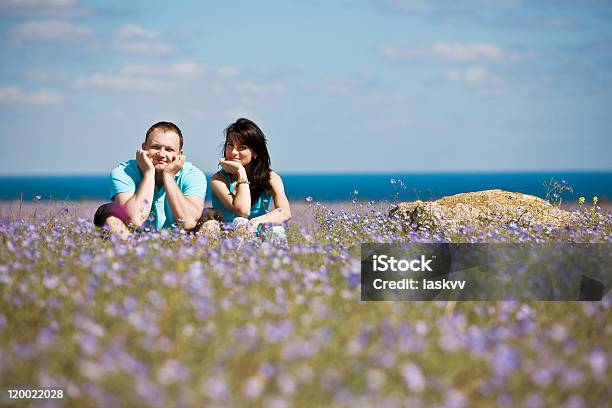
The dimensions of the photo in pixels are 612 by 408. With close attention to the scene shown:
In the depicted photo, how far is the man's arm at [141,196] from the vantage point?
21.1 ft

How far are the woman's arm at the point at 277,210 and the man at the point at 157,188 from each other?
572mm

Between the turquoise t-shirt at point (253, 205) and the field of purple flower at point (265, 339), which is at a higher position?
the turquoise t-shirt at point (253, 205)

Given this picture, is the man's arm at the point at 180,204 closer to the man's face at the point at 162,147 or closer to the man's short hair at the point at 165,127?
the man's face at the point at 162,147

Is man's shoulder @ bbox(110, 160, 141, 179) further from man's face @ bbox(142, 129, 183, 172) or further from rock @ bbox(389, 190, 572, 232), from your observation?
rock @ bbox(389, 190, 572, 232)

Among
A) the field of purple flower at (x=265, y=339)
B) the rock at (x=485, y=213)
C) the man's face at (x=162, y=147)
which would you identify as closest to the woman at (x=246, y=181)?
the man's face at (x=162, y=147)

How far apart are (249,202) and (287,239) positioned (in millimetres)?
614

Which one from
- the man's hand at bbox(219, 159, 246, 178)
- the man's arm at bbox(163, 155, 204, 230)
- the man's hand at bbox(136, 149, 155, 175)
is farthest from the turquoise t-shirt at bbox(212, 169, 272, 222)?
the man's hand at bbox(136, 149, 155, 175)

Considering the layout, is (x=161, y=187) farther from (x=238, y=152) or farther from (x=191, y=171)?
(x=238, y=152)

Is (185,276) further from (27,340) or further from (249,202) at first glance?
(249,202)

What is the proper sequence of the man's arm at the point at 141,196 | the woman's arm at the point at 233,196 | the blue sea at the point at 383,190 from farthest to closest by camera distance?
the blue sea at the point at 383,190, the woman's arm at the point at 233,196, the man's arm at the point at 141,196

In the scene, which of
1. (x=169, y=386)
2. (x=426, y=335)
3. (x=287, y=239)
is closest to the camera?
(x=169, y=386)

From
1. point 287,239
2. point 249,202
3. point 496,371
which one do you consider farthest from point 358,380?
point 249,202

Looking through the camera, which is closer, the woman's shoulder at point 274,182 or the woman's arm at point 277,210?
the woman's arm at point 277,210

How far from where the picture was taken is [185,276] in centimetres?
Result: 421
